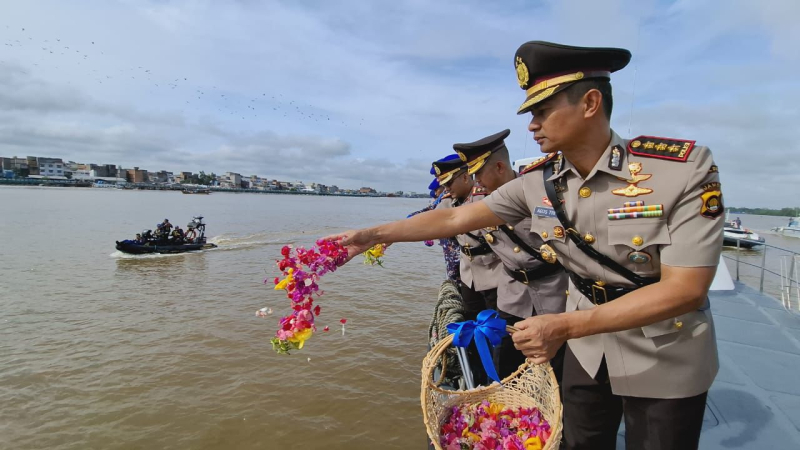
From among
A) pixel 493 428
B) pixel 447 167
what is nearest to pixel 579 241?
pixel 493 428

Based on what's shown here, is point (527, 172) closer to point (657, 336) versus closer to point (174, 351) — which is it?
point (657, 336)

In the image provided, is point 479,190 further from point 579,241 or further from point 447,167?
point 579,241

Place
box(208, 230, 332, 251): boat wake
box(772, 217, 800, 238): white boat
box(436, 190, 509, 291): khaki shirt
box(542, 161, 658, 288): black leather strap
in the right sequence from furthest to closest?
box(772, 217, 800, 238): white boat
box(208, 230, 332, 251): boat wake
box(436, 190, 509, 291): khaki shirt
box(542, 161, 658, 288): black leather strap

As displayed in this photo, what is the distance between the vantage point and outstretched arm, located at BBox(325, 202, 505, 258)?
232 centimetres

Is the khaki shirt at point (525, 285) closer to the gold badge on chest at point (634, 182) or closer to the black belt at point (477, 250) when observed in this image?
the black belt at point (477, 250)

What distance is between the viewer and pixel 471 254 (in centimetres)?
436

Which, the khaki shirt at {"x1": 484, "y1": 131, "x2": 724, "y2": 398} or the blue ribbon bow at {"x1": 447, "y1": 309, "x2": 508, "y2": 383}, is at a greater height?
the khaki shirt at {"x1": 484, "y1": 131, "x2": 724, "y2": 398}

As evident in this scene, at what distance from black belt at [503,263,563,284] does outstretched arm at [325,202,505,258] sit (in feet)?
4.09

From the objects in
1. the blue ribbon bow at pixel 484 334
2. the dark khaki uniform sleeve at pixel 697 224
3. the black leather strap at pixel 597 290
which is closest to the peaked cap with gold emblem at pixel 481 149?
the blue ribbon bow at pixel 484 334

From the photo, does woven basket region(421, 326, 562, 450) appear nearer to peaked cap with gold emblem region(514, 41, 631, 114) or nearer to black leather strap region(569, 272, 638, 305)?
black leather strap region(569, 272, 638, 305)

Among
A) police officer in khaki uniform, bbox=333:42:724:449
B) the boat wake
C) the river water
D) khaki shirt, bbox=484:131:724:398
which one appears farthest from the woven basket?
the boat wake

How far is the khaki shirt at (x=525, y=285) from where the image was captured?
10.9ft

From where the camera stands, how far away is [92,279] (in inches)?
513

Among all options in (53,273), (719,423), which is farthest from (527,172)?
(53,273)
